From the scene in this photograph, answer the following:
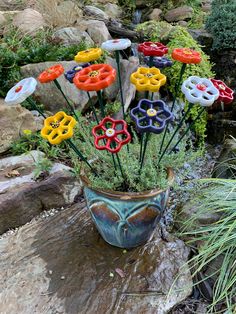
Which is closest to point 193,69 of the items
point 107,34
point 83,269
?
point 107,34

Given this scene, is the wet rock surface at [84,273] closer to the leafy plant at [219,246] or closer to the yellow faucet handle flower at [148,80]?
the leafy plant at [219,246]

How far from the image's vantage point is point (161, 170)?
6.07 ft

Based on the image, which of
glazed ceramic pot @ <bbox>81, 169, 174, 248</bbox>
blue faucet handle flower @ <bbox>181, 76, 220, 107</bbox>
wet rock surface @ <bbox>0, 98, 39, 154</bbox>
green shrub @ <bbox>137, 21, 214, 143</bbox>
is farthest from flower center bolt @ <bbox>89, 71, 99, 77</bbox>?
green shrub @ <bbox>137, 21, 214, 143</bbox>

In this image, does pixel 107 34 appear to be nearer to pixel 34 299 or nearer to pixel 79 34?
pixel 79 34

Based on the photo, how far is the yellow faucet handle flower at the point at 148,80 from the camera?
5.07 ft

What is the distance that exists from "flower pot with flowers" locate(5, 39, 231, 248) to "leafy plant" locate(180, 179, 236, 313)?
1.07ft

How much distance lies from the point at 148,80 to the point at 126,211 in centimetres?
66

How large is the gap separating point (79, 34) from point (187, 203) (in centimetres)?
240

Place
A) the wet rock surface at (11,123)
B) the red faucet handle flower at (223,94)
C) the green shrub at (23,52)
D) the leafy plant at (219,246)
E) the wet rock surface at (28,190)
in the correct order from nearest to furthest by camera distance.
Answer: the red faucet handle flower at (223,94) < the leafy plant at (219,246) < the wet rock surface at (28,190) < the wet rock surface at (11,123) < the green shrub at (23,52)

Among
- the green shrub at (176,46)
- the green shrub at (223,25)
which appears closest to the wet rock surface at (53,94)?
the green shrub at (176,46)

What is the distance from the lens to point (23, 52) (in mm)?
3256

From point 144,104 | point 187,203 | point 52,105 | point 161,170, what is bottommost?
point 187,203

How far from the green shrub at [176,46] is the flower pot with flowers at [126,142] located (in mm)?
1636

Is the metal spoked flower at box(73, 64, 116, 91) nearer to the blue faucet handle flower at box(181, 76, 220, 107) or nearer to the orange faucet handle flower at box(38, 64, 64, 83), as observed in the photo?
the orange faucet handle flower at box(38, 64, 64, 83)
